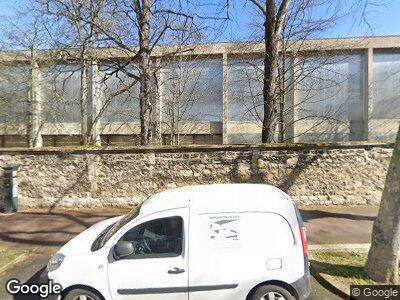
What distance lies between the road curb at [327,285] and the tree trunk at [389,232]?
595 millimetres

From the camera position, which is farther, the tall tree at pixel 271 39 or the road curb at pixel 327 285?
the tall tree at pixel 271 39

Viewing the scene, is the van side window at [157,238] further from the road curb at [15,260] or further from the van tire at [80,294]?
the road curb at [15,260]

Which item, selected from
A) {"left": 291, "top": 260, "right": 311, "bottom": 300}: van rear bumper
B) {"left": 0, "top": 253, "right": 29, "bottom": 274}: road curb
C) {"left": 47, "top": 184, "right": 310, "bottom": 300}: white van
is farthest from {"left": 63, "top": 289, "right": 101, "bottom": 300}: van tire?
{"left": 0, "top": 253, "right": 29, "bottom": 274}: road curb

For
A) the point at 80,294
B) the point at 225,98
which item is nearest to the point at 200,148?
the point at 80,294

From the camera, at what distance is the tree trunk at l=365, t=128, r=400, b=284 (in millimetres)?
4438

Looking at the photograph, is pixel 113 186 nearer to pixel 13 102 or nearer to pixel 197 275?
pixel 197 275

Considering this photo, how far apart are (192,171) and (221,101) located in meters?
12.4

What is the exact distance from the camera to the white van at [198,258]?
12.5 ft

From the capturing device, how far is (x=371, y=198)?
9289mm

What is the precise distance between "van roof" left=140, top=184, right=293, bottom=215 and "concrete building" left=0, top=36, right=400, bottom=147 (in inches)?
576

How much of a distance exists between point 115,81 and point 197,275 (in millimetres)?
17338

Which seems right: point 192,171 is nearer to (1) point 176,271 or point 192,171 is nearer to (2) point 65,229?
(2) point 65,229

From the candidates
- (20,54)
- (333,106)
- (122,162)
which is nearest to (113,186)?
(122,162)

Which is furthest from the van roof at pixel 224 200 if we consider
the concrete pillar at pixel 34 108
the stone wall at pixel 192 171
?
the concrete pillar at pixel 34 108
